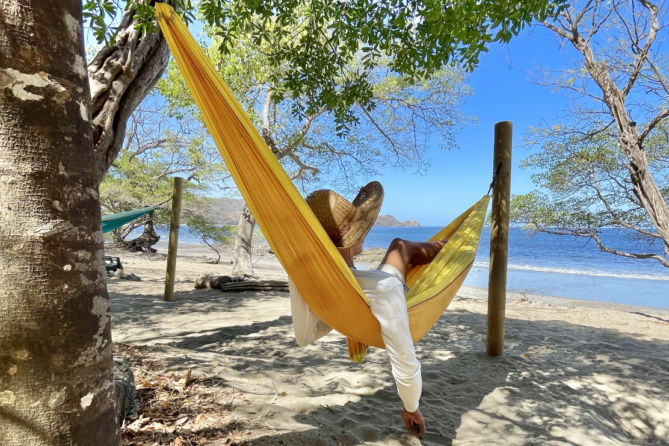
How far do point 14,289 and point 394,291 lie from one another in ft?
3.58

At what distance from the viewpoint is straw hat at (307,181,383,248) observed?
151cm

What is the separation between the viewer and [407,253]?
1.77 metres

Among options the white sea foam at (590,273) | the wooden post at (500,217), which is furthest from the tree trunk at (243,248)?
the white sea foam at (590,273)

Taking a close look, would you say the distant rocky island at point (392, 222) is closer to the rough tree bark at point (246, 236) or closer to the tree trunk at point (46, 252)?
the rough tree bark at point (246, 236)

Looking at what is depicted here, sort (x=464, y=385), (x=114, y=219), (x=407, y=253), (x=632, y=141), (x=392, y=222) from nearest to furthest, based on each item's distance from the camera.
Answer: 1. (x=407, y=253)
2. (x=464, y=385)
3. (x=632, y=141)
4. (x=114, y=219)
5. (x=392, y=222)

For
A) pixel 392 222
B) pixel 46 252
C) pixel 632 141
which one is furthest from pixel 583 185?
pixel 392 222

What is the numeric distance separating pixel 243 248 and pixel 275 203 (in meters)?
5.27

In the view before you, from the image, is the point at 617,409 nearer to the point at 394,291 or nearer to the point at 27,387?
the point at 394,291

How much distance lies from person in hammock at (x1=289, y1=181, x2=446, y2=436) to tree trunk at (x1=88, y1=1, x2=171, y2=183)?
1.11 metres

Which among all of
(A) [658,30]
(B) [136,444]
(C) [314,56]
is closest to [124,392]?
(B) [136,444]

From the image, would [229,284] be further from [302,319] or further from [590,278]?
[590,278]

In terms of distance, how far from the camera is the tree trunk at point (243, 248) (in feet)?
20.7

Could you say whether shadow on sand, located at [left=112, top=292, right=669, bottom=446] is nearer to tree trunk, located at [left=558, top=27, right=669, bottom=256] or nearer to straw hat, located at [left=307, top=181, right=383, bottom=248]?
straw hat, located at [left=307, top=181, right=383, bottom=248]

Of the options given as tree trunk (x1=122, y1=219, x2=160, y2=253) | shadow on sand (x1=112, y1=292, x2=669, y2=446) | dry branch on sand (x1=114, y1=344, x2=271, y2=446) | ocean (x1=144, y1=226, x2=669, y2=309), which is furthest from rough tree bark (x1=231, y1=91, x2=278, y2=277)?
tree trunk (x1=122, y1=219, x2=160, y2=253)
